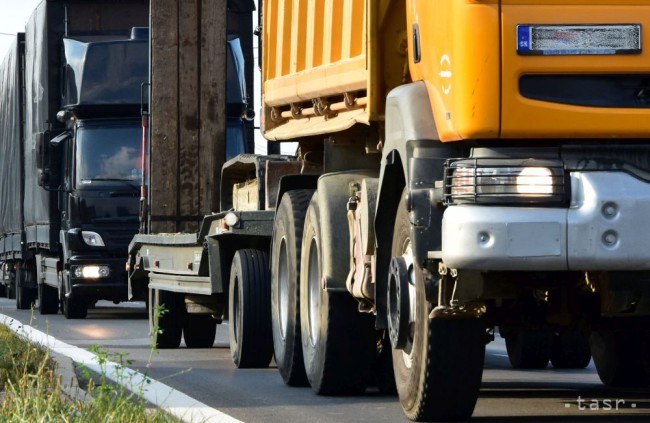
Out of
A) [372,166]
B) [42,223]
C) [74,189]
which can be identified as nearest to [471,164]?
[372,166]

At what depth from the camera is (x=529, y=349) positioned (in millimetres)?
14094

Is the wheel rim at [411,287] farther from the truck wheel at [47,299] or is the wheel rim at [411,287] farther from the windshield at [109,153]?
the truck wheel at [47,299]

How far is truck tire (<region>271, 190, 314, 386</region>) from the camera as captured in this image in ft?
40.1

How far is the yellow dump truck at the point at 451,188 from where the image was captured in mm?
8305

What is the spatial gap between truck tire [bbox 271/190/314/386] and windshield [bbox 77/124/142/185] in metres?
9.77

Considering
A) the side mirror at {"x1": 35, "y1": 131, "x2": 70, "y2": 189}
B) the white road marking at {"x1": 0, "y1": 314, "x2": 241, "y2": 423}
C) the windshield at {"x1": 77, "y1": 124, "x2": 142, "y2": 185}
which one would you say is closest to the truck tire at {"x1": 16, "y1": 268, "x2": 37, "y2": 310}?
the side mirror at {"x1": 35, "y1": 131, "x2": 70, "y2": 189}

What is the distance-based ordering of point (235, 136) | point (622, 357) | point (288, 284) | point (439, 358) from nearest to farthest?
point (439, 358)
point (622, 357)
point (288, 284)
point (235, 136)

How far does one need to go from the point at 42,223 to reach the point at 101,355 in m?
17.7

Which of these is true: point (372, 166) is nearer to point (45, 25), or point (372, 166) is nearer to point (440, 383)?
point (440, 383)

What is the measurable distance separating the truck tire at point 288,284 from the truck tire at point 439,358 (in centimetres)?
284

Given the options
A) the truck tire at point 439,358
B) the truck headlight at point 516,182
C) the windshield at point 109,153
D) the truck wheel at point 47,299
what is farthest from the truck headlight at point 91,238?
the truck headlight at point 516,182

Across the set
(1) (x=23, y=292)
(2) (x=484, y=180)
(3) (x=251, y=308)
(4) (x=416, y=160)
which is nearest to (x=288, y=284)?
(3) (x=251, y=308)

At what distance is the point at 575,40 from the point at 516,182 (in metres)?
0.70

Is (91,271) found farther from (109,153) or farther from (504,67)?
(504,67)
